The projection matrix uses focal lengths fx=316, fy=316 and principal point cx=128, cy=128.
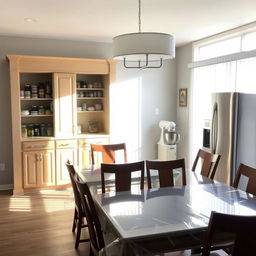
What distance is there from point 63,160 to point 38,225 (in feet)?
4.93

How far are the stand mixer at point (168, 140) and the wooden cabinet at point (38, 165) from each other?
197 centimetres

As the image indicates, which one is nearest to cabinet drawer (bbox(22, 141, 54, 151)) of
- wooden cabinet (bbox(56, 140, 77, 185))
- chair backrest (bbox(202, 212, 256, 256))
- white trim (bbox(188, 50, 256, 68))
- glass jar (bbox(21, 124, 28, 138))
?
wooden cabinet (bbox(56, 140, 77, 185))

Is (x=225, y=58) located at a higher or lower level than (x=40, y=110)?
higher

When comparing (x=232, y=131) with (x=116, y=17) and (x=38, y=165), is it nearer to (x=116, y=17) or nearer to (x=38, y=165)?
(x=116, y=17)

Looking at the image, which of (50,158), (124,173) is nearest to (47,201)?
(50,158)

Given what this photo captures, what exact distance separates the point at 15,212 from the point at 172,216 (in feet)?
9.05

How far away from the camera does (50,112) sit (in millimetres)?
5242

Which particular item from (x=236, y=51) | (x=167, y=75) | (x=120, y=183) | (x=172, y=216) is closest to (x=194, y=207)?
(x=172, y=216)

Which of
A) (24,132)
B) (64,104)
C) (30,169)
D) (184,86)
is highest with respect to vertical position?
(184,86)

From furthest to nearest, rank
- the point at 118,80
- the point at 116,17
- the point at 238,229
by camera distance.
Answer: the point at 118,80, the point at 116,17, the point at 238,229

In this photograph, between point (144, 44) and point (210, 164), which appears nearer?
point (144, 44)

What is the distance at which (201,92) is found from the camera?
17.9ft

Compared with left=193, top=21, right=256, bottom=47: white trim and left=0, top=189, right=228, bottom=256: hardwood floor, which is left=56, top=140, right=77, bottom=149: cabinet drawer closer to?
left=0, top=189, right=228, bottom=256: hardwood floor

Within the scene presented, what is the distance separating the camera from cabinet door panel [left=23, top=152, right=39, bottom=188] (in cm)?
492
